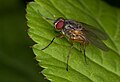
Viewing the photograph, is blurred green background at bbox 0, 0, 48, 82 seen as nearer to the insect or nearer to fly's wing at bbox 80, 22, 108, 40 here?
the insect

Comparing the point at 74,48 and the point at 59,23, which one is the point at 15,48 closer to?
the point at 59,23

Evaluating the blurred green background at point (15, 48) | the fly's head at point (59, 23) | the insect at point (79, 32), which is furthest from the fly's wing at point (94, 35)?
the blurred green background at point (15, 48)

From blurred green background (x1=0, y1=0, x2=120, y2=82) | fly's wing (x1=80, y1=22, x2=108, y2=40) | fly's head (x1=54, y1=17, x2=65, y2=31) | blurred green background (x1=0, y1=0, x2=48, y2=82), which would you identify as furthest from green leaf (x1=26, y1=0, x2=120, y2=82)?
blurred green background (x1=0, y1=0, x2=48, y2=82)

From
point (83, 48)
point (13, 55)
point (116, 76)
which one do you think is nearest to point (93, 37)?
point (83, 48)

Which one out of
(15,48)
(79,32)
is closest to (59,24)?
(79,32)

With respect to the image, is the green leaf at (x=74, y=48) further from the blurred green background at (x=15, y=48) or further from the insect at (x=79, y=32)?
the blurred green background at (x=15, y=48)
